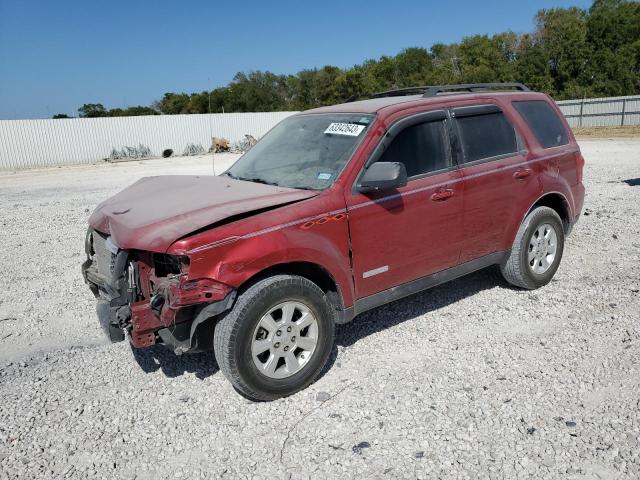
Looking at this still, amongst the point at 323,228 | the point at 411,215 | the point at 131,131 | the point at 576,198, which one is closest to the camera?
the point at 323,228

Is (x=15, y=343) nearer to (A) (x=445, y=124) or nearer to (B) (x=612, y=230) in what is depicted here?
(A) (x=445, y=124)

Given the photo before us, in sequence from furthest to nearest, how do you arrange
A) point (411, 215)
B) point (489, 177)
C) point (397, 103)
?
1. point (489, 177)
2. point (397, 103)
3. point (411, 215)

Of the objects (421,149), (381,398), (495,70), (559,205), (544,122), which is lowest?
(381,398)

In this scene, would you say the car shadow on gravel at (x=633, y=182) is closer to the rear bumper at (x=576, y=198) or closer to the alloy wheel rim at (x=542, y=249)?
the rear bumper at (x=576, y=198)

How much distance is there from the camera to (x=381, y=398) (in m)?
3.69

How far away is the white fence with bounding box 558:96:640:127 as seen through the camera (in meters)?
35.7

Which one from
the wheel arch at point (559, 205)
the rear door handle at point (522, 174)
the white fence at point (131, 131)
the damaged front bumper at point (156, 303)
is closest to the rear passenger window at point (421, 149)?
the rear door handle at point (522, 174)

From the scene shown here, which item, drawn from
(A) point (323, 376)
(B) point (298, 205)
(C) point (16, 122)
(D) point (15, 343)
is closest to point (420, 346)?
(A) point (323, 376)

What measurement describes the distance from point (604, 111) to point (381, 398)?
1574 inches

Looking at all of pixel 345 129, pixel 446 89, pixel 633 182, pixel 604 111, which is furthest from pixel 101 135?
pixel 604 111

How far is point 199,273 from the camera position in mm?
3293

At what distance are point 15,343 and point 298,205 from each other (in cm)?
296

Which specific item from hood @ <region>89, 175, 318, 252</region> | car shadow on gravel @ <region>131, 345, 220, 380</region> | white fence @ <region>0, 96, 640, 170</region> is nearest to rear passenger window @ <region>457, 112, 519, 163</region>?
hood @ <region>89, 175, 318, 252</region>

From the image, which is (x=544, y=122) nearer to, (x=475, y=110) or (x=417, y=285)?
(x=475, y=110)
